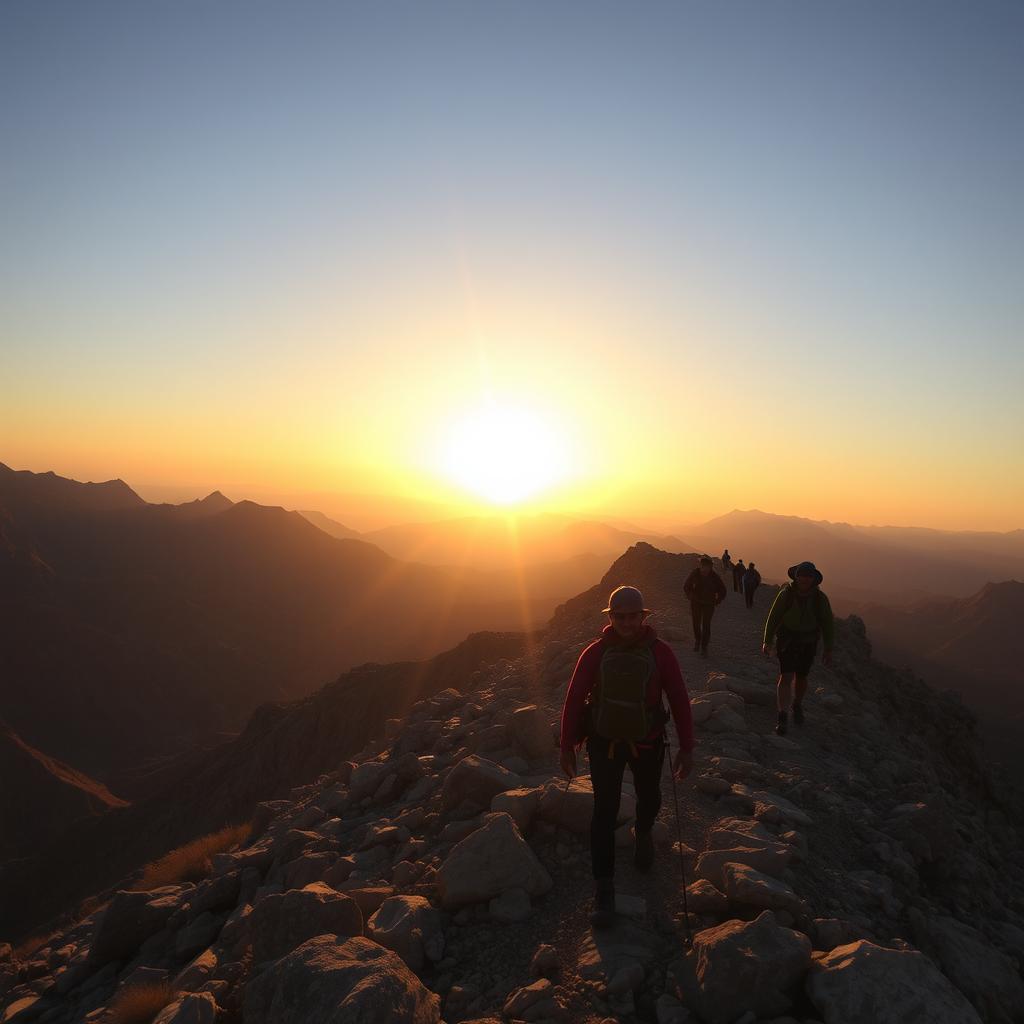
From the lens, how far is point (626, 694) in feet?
15.1

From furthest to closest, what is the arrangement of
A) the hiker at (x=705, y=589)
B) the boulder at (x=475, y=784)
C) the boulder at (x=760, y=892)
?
the hiker at (x=705, y=589) → the boulder at (x=475, y=784) → the boulder at (x=760, y=892)

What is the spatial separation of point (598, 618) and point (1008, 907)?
13624 millimetres

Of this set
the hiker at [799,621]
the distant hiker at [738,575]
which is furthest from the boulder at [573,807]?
the distant hiker at [738,575]

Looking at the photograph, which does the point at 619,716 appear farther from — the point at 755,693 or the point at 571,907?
the point at 755,693

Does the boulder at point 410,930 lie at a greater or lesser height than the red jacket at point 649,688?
lesser

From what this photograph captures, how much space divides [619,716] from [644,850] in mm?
1436

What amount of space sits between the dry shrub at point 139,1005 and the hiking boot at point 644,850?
3796mm

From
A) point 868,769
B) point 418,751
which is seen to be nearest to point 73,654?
point 418,751

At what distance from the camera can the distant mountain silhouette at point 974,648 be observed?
64062mm

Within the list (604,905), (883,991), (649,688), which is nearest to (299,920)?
(604,905)

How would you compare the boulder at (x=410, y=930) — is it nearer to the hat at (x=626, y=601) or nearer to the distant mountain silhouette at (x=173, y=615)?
the hat at (x=626, y=601)

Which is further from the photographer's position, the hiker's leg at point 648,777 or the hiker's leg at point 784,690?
the hiker's leg at point 784,690

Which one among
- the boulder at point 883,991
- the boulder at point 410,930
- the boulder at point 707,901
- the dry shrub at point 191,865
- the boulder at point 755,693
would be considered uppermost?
the boulder at point 883,991

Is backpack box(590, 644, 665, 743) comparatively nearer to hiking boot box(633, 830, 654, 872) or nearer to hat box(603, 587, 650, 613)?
hat box(603, 587, 650, 613)
